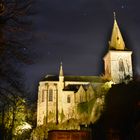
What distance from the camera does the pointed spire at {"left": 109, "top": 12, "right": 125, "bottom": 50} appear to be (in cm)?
9205

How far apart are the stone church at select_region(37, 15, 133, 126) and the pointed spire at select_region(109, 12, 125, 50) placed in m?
0.49

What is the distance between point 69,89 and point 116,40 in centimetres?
2261

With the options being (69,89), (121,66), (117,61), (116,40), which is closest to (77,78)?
(69,89)

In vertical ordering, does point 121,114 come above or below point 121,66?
below

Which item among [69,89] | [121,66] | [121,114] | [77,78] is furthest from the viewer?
[121,66]

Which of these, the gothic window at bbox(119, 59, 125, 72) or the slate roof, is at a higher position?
the gothic window at bbox(119, 59, 125, 72)

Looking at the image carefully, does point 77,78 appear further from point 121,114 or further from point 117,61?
point 121,114

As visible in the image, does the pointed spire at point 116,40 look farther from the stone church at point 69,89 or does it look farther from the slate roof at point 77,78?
the slate roof at point 77,78

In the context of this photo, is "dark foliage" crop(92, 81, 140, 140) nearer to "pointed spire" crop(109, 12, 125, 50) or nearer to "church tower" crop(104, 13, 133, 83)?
"church tower" crop(104, 13, 133, 83)

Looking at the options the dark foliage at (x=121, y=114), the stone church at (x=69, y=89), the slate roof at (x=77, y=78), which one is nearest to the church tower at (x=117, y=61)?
the stone church at (x=69, y=89)

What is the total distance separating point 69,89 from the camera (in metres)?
82.1

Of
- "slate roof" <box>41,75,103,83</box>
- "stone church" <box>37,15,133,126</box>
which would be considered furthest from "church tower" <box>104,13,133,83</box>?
"slate roof" <box>41,75,103,83</box>

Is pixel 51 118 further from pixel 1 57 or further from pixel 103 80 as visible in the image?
pixel 1 57

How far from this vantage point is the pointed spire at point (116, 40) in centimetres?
9205
